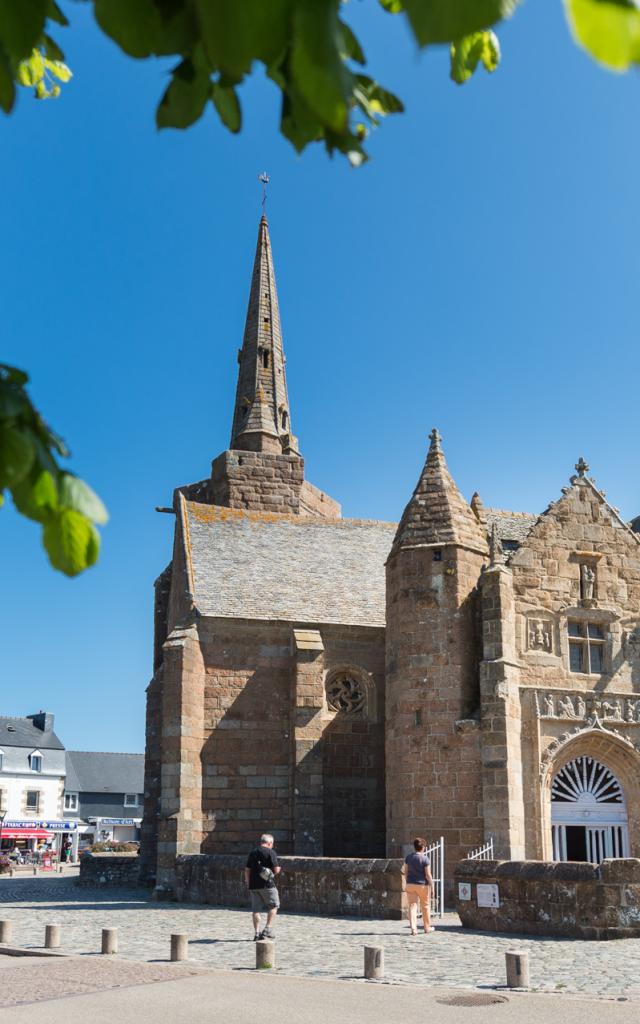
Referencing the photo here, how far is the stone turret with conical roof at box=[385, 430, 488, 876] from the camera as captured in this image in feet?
67.5

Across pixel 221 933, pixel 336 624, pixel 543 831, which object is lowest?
pixel 221 933

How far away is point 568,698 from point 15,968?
13044mm

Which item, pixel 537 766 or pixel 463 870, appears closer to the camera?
pixel 463 870

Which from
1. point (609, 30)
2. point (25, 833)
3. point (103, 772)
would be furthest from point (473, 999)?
point (103, 772)

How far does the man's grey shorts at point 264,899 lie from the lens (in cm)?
1392

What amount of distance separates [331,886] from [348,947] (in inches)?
165

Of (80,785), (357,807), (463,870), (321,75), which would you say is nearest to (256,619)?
(357,807)

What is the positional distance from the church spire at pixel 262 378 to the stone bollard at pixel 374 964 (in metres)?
27.4

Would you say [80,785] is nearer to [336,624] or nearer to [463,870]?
[336,624]

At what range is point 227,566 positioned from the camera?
27.6 meters

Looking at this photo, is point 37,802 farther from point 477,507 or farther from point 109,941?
point 109,941

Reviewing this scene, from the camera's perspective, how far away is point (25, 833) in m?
59.8

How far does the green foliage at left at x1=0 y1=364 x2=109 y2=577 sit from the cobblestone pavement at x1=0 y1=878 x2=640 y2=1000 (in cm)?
909

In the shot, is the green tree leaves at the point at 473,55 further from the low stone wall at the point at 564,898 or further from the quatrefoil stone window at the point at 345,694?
the quatrefoil stone window at the point at 345,694
